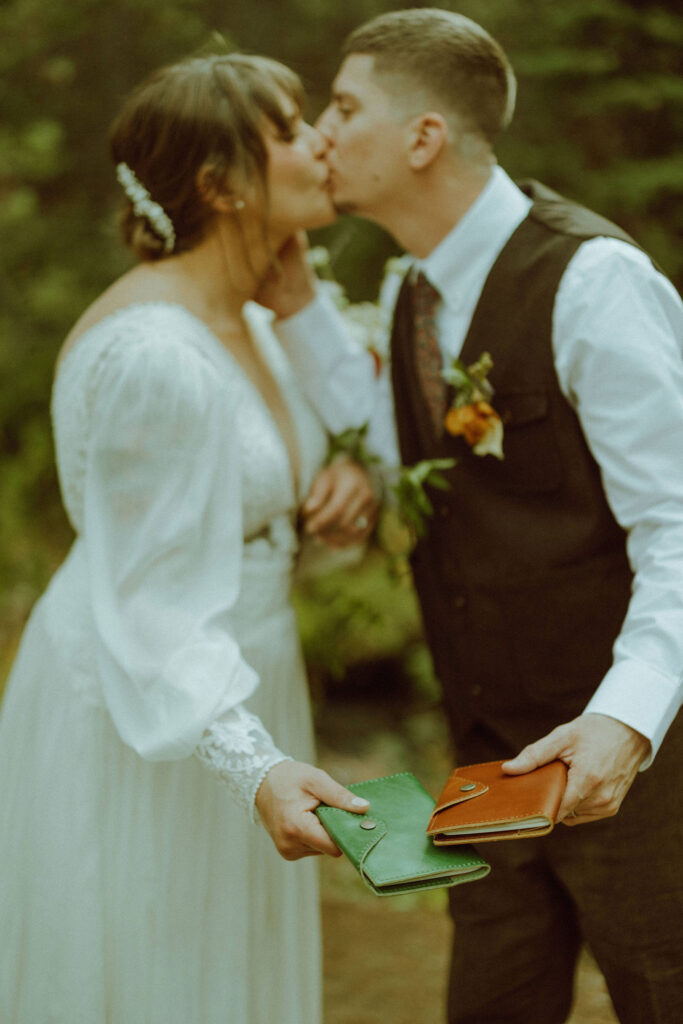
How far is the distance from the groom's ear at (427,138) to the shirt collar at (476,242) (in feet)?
0.46

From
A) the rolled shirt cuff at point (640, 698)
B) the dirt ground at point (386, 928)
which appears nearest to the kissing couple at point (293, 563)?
the rolled shirt cuff at point (640, 698)

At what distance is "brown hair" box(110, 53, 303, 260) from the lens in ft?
6.50

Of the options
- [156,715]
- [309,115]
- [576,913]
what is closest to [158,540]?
[156,715]

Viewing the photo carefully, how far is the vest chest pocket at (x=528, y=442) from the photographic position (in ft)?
6.17

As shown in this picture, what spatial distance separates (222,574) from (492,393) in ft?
2.10

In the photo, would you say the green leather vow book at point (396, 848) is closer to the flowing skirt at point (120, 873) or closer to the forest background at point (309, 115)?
the flowing skirt at point (120, 873)

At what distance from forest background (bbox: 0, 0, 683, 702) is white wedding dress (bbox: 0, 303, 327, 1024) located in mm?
838

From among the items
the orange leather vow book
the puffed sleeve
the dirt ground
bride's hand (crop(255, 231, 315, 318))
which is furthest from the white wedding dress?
the dirt ground

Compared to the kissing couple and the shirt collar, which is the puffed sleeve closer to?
the kissing couple

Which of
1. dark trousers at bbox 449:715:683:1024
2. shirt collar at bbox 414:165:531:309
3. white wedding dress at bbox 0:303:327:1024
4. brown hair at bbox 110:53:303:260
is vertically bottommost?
dark trousers at bbox 449:715:683:1024

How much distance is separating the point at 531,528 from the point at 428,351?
18.6 inches

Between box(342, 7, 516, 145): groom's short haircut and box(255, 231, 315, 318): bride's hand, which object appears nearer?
box(342, 7, 516, 145): groom's short haircut

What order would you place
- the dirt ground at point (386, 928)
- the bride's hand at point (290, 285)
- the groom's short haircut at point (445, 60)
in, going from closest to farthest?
the groom's short haircut at point (445, 60) < the bride's hand at point (290, 285) < the dirt ground at point (386, 928)

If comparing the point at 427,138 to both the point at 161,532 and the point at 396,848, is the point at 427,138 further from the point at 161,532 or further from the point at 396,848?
the point at 396,848
